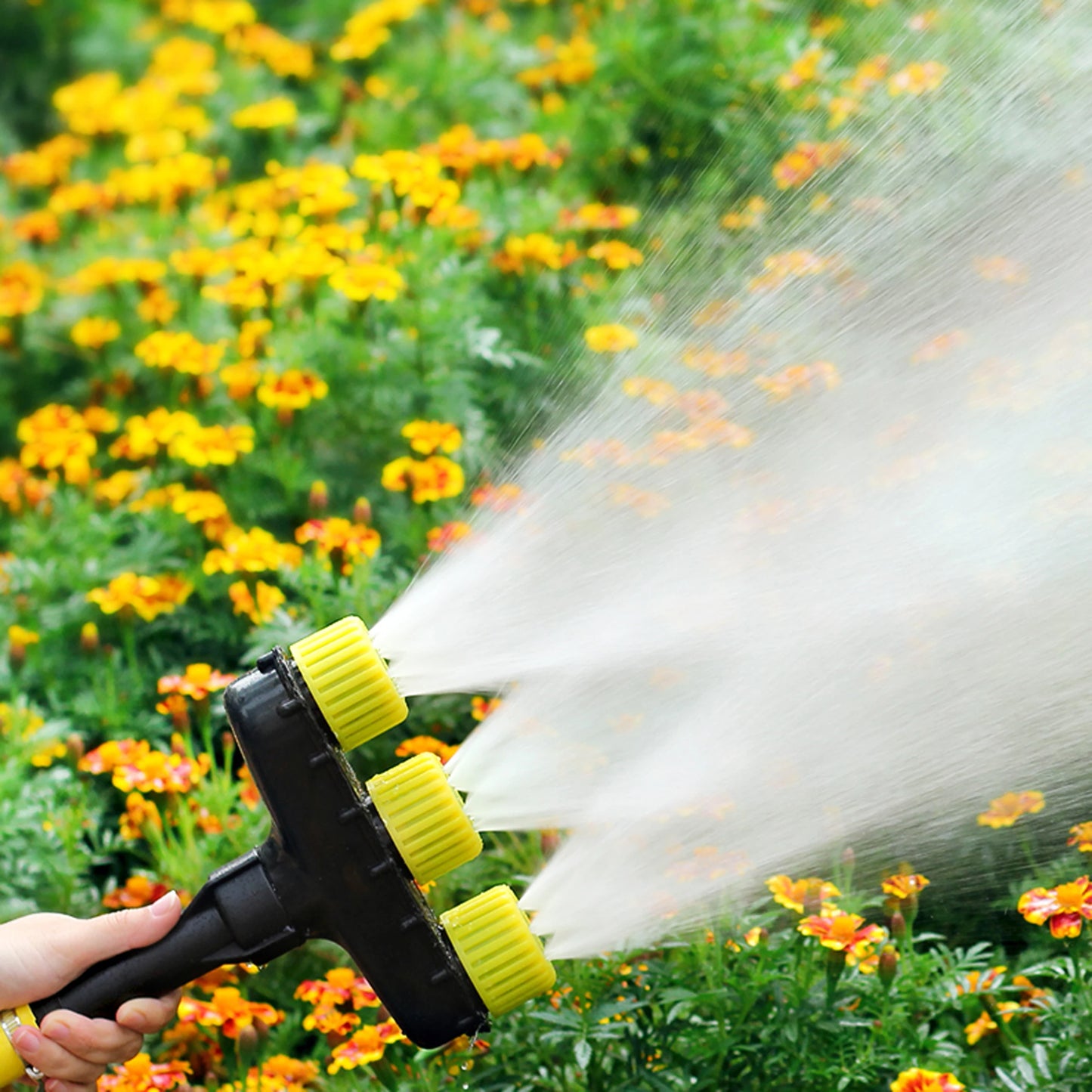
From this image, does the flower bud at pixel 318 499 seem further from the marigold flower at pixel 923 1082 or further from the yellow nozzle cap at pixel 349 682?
the marigold flower at pixel 923 1082

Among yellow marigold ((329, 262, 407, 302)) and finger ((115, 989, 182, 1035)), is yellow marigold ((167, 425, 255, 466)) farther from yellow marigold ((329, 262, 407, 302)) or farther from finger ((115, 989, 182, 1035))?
finger ((115, 989, 182, 1035))

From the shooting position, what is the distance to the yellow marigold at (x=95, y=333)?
2807 mm

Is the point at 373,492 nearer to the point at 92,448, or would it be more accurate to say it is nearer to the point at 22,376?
the point at 92,448

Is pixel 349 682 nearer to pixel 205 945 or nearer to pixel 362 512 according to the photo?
pixel 205 945

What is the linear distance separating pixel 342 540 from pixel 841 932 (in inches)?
33.1

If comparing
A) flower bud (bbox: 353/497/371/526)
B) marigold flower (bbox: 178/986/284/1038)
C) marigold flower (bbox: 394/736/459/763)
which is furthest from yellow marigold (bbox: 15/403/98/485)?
marigold flower (bbox: 178/986/284/1038)

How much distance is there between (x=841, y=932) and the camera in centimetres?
146

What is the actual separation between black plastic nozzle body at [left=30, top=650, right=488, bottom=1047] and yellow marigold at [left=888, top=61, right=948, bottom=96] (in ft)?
5.00

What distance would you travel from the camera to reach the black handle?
1464mm

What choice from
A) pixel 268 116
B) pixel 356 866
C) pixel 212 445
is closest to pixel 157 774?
pixel 356 866

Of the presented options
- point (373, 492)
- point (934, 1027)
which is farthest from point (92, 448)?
point (934, 1027)

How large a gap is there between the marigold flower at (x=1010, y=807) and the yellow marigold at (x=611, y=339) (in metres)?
0.88

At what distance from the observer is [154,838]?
6.13ft

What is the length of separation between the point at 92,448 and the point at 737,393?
Answer: 104 centimetres
